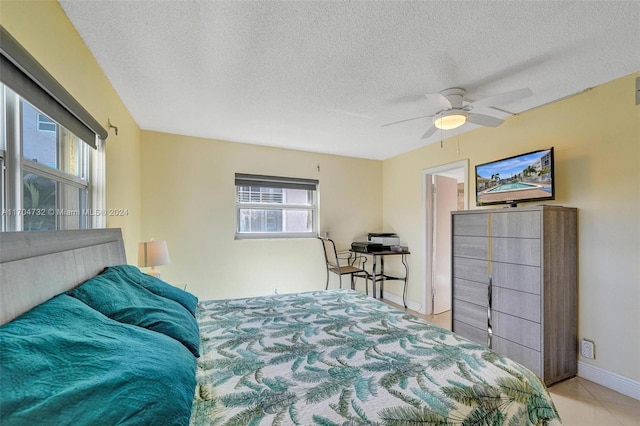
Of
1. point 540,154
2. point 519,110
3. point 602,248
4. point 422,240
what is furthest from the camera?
point 422,240

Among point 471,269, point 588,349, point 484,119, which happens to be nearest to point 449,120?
point 484,119

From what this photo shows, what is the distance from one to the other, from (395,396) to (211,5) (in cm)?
194

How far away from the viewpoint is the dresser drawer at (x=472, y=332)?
2615mm

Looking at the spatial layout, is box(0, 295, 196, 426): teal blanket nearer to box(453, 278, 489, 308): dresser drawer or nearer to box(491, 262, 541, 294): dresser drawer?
box(491, 262, 541, 294): dresser drawer

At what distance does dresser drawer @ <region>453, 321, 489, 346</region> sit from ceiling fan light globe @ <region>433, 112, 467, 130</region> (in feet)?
6.23

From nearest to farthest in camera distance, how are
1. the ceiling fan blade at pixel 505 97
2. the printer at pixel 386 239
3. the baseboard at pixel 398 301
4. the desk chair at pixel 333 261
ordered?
the ceiling fan blade at pixel 505 97
the desk chair at pixel 333 261
the baseboard at pixel 398 301
the printer at pixel 386 239

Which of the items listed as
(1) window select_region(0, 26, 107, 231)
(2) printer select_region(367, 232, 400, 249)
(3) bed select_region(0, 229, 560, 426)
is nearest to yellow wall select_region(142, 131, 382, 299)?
(2) printer select_region(367, 232, 400, 249)

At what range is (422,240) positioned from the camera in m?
3.97

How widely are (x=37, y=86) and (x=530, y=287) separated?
3340mm

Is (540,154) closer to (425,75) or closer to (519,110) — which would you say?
(519,110)

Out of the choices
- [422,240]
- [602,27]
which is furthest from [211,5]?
[422,240]

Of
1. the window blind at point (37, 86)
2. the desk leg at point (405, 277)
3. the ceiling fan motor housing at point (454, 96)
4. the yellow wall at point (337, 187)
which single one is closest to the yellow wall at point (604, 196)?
the yellow wall at point (337, 187)

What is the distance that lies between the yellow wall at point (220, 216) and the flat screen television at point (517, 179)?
2.10 metres

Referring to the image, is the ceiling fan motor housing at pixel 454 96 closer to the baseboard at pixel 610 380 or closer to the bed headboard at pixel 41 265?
the baseboard at pixel 610 380
